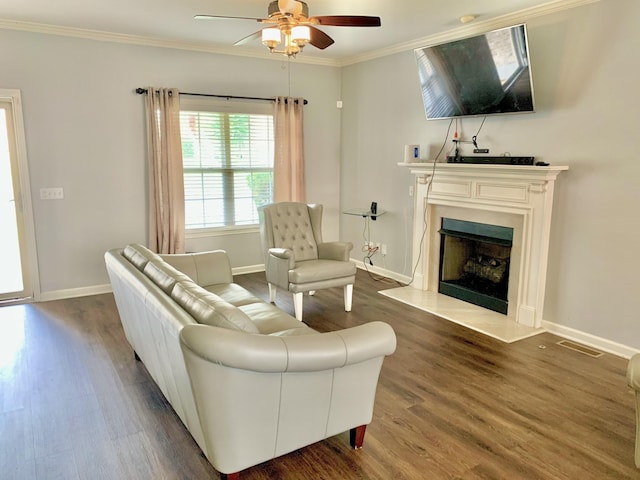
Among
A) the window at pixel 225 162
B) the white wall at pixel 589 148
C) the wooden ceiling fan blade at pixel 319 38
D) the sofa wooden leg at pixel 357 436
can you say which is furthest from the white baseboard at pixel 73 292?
the white wall at pixel 589 148

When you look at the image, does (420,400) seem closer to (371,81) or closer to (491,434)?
(491,434)

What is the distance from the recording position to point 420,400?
114 inches

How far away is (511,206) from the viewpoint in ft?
13.4

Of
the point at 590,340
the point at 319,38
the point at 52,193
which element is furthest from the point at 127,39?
the point at 590,340

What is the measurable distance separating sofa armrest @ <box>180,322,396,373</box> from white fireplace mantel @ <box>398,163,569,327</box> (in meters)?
2.41

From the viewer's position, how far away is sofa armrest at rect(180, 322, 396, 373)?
68.2 inches

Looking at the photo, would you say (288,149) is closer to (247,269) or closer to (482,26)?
(247,269)

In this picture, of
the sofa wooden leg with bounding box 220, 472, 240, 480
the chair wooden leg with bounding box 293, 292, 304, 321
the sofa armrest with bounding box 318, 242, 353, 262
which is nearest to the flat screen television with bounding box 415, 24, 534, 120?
the sofa armrest with bounding box 318, 242, 353, 262

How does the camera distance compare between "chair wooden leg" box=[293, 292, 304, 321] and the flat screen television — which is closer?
the flat screen television

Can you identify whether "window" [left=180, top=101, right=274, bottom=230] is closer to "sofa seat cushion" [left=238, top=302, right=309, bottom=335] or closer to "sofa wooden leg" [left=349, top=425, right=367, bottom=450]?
"sofa seat cushion" [left=238, top=302, right=309, bottom=335]

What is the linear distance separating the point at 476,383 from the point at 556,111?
2336mm

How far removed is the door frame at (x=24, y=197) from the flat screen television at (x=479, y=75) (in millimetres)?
3938

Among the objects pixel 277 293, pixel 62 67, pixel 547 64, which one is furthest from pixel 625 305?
pixel 62 67

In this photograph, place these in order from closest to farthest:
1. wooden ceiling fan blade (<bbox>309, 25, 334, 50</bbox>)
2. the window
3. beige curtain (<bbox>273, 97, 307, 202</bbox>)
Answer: wooden ceiling fan blade (<bbox>309, 25, 334, 50</bbox>) → the window → beige curtain (<bbox>273, 97, 307, 202</bbox>)
